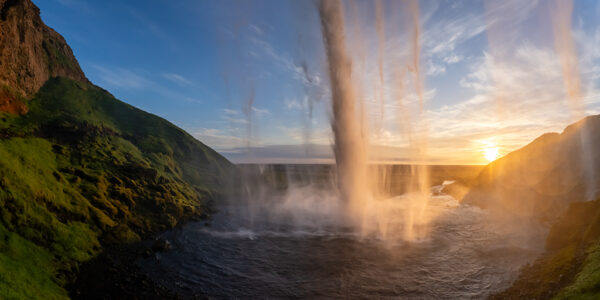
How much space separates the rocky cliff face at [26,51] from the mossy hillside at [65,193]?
3808mm

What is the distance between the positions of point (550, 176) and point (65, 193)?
95595 mm

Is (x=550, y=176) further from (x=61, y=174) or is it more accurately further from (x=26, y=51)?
(x=26, y=51)

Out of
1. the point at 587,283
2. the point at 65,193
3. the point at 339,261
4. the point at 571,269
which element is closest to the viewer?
the point at 587,283

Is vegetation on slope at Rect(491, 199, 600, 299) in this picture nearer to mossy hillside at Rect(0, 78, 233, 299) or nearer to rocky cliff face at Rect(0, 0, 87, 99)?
mossy hillside at Rect(0, 78, 233, 299)

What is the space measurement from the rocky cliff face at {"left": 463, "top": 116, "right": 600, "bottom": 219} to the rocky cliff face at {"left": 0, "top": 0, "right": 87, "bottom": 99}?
4501 inches

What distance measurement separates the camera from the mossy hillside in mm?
21281

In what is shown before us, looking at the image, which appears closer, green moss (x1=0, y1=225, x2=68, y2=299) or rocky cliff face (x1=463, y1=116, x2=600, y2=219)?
green moss (x1=0, y1=225, x2=68, y2=299)

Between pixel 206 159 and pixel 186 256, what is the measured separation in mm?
81931

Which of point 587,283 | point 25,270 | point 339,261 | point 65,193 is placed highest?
point 65,193

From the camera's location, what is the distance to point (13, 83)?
179 ft

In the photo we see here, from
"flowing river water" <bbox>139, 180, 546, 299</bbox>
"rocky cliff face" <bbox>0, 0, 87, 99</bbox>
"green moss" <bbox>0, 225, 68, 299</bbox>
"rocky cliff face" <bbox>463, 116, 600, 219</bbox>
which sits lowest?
"flowing river water" <bbox>139, 180, 546, 299</bbox>

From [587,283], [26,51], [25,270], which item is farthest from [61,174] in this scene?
[587,283]

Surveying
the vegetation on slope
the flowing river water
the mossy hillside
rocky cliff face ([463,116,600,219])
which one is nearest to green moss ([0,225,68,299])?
the mossy hillside

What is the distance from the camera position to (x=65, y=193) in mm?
32406
